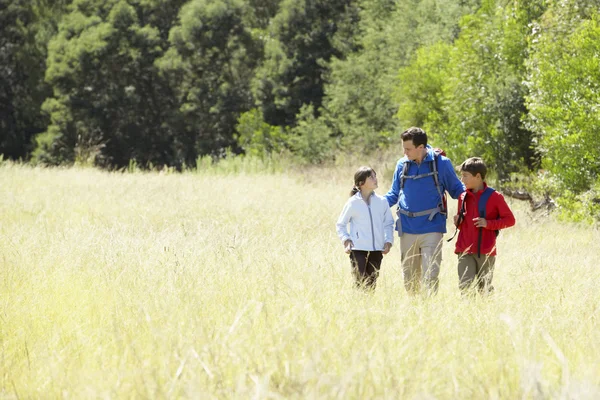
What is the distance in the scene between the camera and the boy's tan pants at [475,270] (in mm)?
6223

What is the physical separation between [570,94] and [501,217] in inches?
328

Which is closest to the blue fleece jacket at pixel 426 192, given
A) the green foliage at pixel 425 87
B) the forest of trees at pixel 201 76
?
the green foliage at pixel 425 87

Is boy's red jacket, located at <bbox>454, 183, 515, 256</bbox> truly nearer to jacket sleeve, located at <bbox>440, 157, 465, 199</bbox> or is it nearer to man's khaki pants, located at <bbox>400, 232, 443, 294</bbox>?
jacket sleeve, located at <bbox>440, 157, 465, 199</bbox>

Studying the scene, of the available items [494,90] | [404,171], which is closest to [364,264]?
[404,171]

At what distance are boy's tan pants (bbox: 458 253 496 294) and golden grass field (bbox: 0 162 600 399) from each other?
0.15m

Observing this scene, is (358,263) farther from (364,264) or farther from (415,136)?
(415,136)

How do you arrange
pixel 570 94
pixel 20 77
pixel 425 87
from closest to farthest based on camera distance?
pixel 570 94, pixel 425 87, pixel 20 77

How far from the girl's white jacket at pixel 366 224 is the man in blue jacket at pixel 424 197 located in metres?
0.23

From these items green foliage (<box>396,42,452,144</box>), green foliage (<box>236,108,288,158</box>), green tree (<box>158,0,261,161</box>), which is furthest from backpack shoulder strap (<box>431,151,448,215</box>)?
green tree (<box>158,0,261,161</box>)

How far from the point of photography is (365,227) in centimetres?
621

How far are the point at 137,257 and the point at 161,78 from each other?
37.2 m

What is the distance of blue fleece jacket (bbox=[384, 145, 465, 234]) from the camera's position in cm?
633

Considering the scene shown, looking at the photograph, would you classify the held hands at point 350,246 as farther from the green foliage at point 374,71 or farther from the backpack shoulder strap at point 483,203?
the green foliage at point 374,71

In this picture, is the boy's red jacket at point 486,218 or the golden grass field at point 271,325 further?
the boy's red jacket at point 486,218
